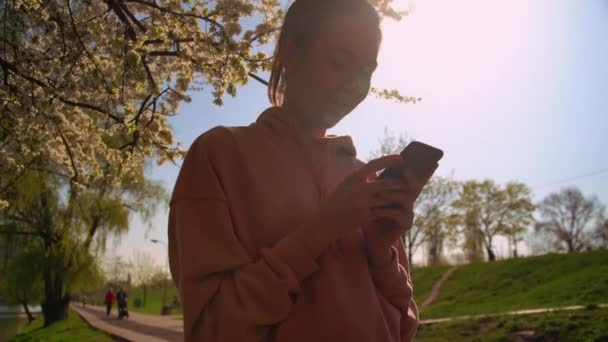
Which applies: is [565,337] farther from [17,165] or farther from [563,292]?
[17,165]

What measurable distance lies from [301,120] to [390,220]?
1.32 feet

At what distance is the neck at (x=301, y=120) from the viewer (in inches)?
48.1

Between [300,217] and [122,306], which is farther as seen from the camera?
[122,306]

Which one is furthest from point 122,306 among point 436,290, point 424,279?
point 424,279

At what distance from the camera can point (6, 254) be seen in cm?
1775

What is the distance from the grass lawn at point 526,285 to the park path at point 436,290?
0.32 m

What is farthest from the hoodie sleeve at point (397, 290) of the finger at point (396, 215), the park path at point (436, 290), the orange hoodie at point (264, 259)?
the park path at point (436, 290)

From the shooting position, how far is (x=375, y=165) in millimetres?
948

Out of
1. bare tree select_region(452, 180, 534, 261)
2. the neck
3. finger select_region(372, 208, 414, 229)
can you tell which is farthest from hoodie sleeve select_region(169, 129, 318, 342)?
bare tree select_region(452, 180, 534, 261)

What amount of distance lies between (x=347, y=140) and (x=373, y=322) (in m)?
0.58

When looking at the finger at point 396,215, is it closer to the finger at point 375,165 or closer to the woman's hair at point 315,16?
the finger at point 375,165

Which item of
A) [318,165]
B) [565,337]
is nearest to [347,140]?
[318,165]

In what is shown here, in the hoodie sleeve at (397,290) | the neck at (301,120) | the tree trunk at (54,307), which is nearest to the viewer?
the hoodie sleeve at (397,290)

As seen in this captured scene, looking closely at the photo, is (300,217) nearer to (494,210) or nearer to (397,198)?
(397,198)
